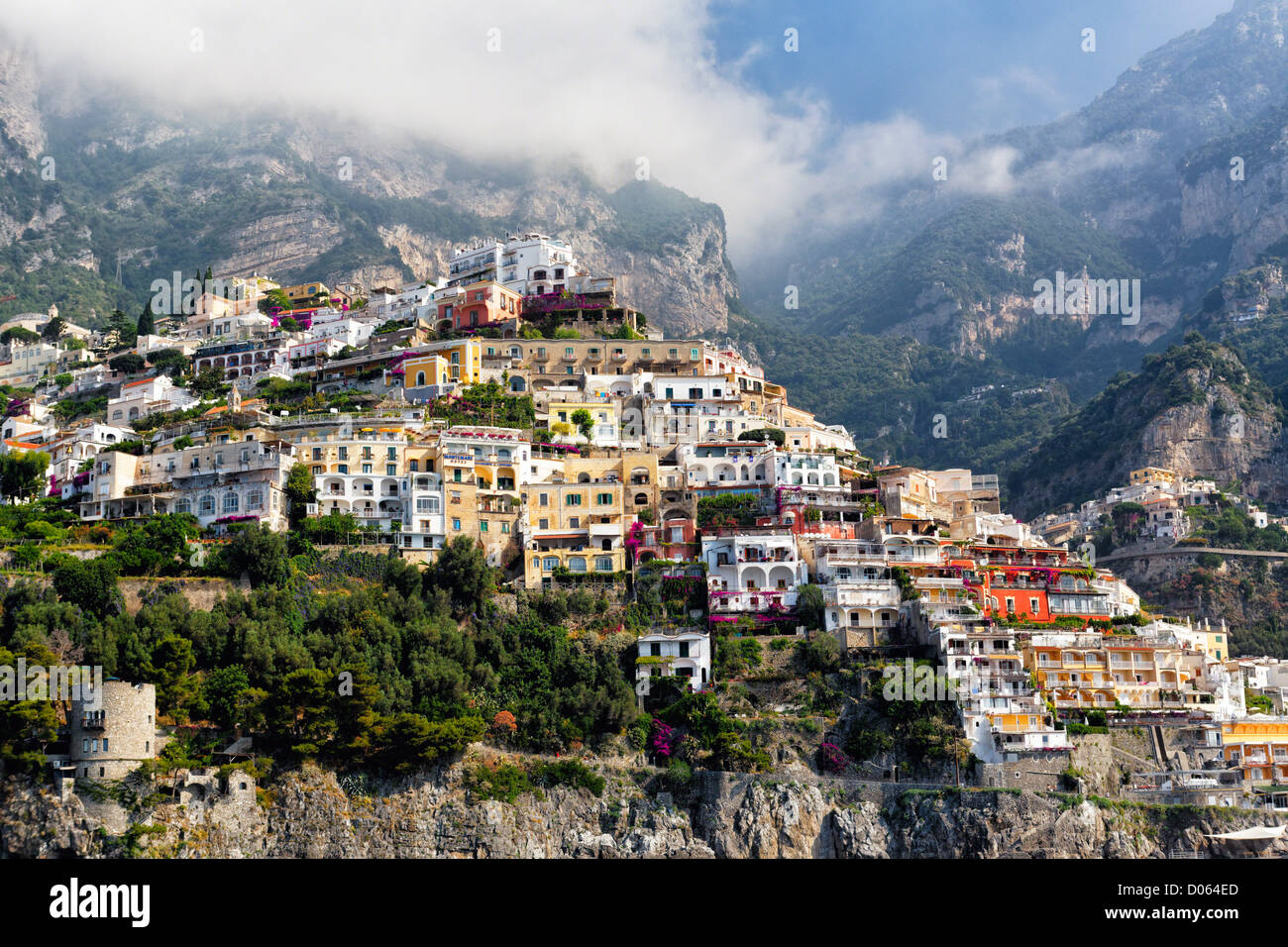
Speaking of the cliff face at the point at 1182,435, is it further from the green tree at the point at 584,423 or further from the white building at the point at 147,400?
the white building at the point at 147,400

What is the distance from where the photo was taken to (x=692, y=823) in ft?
175

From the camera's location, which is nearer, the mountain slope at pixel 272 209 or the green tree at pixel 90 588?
the green tree at pixel 90 588

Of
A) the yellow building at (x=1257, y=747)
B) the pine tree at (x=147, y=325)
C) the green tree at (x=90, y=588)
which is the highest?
the pine tree at (x=147, y=325)

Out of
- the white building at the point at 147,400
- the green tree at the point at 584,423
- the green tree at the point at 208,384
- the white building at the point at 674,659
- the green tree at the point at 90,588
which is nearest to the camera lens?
the green tree at the point at 90,588

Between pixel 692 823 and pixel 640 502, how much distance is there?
67.1ft

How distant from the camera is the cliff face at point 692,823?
49906 millimetres

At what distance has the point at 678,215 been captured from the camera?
16512 cm

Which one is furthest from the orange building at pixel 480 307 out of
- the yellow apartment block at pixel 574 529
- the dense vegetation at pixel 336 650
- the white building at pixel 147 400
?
the dense vegetation at pixel 336 650

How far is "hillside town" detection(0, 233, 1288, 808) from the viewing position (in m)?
58.5

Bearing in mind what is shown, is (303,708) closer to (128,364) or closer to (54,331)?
(128,364)

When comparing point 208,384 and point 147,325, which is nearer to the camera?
point 208,384

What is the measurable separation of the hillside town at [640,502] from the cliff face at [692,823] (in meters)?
2.28

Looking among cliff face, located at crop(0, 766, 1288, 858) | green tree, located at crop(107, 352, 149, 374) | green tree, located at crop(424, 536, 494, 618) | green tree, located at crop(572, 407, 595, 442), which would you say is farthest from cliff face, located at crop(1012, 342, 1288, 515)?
green tree, located at crop(107, 352, 149, 374)

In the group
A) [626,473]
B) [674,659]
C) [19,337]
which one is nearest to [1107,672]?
[674,659]
